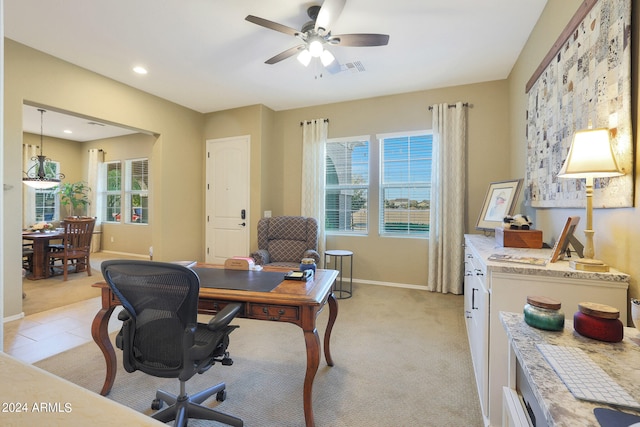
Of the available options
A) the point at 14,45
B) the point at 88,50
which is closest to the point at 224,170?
the point at 88,50

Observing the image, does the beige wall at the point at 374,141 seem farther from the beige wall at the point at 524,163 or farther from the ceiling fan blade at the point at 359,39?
the ceiling fan blade at the point at 359,39

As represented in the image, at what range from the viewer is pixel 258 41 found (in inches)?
113

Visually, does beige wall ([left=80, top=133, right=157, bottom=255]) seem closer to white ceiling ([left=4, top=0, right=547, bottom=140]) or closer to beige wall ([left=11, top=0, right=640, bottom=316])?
beige wall ([left=11, top=0, right=640, bottom=316])

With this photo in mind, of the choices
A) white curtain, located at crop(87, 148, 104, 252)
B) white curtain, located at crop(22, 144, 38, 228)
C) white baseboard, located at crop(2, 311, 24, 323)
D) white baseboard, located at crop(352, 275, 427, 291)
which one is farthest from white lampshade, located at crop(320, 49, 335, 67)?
white curtain, located at crop(22, 144, 38, 228)

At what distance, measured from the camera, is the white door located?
4766mm

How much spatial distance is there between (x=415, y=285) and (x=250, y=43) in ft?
12.3

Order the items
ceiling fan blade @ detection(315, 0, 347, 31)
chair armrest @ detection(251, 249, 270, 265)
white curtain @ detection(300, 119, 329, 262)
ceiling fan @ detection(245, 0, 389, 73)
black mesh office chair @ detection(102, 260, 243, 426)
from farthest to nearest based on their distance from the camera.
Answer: white curtain @ detection(300, 119, 329, 262), chair armrest @ detection(251, 249, 270, 265), ceiling fan @ detection(245, 0, 389, 73), ceiling fan blade @ detection(315, 0, 347, 31), black mesh office chair @ detection(102, 260, 243, 426)

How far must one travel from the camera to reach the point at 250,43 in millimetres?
2918

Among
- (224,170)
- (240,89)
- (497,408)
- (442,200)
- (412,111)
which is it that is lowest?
(497,408)

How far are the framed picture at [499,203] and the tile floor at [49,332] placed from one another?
4043mm

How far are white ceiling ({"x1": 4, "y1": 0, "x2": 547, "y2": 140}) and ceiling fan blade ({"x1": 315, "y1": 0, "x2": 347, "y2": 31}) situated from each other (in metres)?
0.31

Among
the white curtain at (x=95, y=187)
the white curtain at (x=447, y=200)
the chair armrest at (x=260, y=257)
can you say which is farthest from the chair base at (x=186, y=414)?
the white curtain at (x=95, y=187)

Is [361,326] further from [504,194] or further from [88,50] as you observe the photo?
[88,50]

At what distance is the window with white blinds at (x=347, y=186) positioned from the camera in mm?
4496
